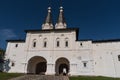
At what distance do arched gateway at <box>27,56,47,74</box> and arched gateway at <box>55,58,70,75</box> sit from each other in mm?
3116

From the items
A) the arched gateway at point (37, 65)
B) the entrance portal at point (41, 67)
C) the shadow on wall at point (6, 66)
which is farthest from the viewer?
the entrance portal at point (41, 67)

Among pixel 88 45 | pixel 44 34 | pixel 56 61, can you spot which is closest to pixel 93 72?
pixel 88 45

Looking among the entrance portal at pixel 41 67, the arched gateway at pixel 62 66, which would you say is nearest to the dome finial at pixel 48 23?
the entrance portal at pixel 41 67

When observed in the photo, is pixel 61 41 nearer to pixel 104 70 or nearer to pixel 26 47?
pixel 26 47

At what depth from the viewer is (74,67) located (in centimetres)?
2955

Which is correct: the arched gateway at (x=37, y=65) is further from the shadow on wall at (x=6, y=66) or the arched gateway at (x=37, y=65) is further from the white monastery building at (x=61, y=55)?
the shadow on wall at (x=6, y=66)

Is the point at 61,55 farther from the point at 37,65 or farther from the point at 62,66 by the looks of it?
the point at 37,65

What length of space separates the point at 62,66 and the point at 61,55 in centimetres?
331

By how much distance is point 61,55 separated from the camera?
102ft

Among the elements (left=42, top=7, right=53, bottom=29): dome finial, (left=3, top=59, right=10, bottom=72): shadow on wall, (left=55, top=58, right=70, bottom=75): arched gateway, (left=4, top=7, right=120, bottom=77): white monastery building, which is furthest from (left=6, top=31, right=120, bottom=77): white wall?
(left=42, top=7, right=53, bottom=29): dome finial

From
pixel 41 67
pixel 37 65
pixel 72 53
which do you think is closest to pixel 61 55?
pixel 72 53

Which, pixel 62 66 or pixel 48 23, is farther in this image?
pixel 48 23

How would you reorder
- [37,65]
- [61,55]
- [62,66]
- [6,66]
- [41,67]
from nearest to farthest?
[61,55], [6,66], [62,66], [41,67], [37,65]

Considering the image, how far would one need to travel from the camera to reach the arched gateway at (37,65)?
32.6 metres
